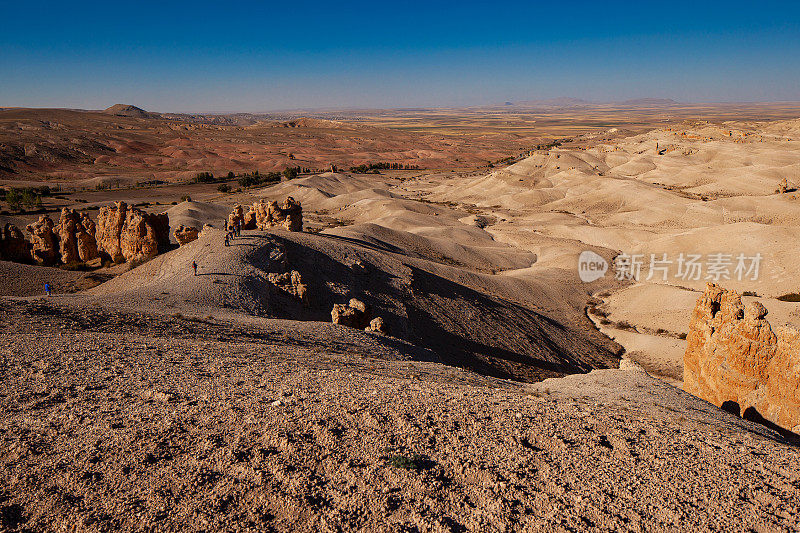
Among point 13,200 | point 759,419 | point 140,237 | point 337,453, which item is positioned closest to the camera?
point 337,453

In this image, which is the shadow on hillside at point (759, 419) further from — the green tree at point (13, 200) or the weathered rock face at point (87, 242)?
the green tree at point (13, 200)

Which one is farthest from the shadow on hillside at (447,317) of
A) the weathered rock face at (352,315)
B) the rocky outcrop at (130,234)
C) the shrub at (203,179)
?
the shrub at (203,179)

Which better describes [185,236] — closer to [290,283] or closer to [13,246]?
[290,283]

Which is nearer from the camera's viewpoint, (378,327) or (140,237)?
(378,327)

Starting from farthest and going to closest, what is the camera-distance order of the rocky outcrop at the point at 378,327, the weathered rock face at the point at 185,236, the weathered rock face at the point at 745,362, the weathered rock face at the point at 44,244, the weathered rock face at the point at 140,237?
the weathered rock face at the point at 44,244, the weathered rock face at the point at 185,236, the weathered rock face at the point at 140,237, the rocky outcrop at the point at 378,327, the weathered rock face at the point at 745,362

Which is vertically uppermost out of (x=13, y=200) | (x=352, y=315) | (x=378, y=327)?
(x=13, y=200)

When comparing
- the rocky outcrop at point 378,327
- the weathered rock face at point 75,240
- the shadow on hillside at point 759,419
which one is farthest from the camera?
the weathered rock face at point 75,240

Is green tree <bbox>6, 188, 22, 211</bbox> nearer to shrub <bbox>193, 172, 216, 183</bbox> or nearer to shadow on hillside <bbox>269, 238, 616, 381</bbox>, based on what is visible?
shrub <bbox>193, 172, 216, 183</bbox>

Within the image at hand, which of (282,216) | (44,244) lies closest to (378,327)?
(282,216)

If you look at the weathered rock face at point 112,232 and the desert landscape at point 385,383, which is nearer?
the desert landscape at point 385,383
